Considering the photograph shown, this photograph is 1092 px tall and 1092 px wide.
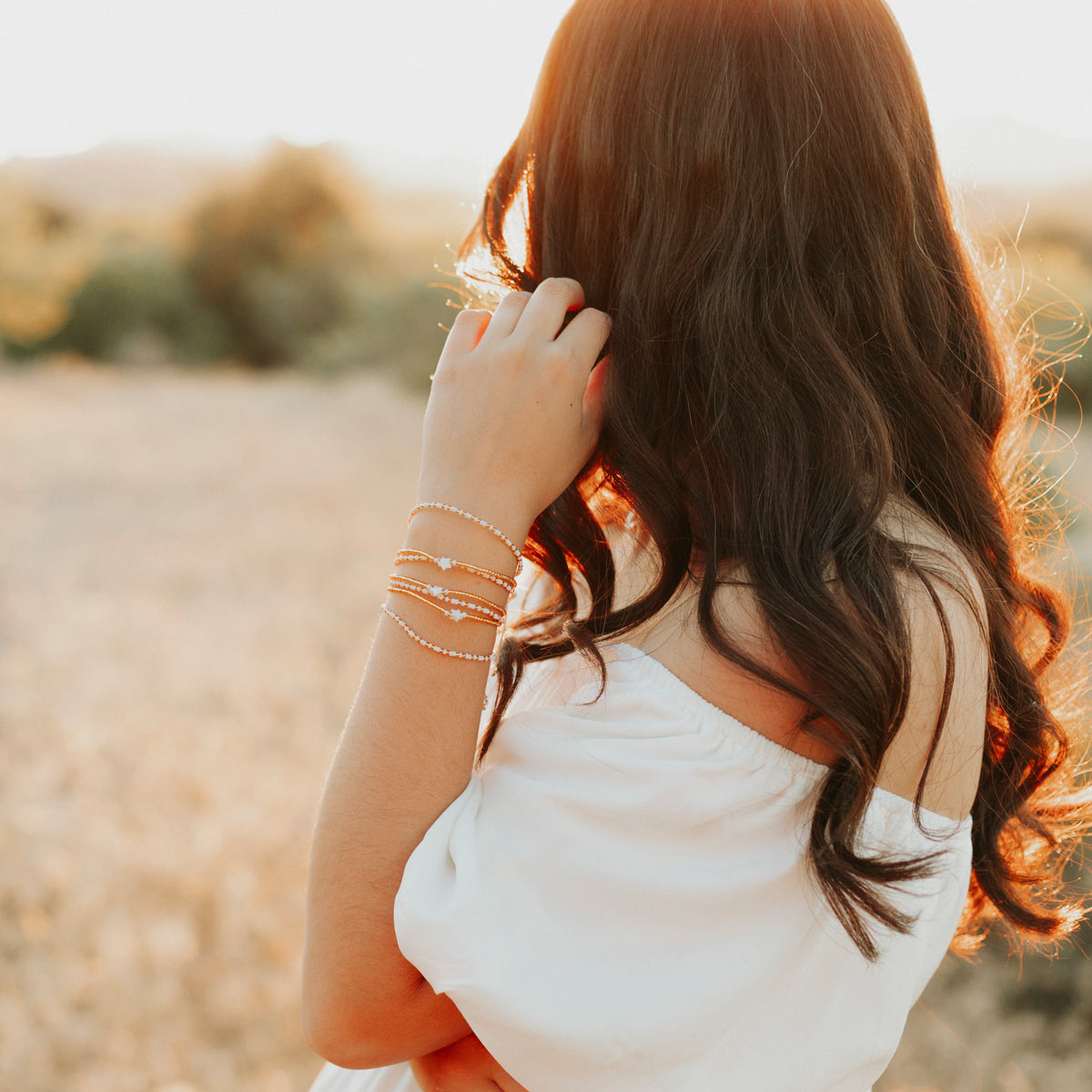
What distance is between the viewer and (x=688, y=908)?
3.26ft

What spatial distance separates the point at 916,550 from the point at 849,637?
6.1 inches

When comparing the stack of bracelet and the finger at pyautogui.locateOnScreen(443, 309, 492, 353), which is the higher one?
the finger at pyautogui.locateOnScreen(443, 309, 492, 353)

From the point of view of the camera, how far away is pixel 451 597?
3.52 ft

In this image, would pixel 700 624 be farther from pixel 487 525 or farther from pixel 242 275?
pixel 242 275

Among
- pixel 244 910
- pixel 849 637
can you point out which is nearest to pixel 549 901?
pixel 849 637

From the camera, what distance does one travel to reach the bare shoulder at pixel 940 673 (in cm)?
97

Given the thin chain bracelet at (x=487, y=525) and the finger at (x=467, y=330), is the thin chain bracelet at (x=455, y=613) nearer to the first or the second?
the thin chain bracelet at (x=487, y=525)

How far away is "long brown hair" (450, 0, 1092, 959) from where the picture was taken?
3.23 feet

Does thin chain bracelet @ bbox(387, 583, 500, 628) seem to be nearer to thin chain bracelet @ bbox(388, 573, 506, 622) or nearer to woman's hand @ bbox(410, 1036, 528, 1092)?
thin chain bracelet @ bbox(388, 573, 506, 622)

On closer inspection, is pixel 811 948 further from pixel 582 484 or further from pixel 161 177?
pixel 161 177

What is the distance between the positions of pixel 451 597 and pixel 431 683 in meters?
0.10

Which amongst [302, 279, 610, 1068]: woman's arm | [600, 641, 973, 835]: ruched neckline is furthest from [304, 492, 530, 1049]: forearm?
[600, 641, 973, 835]: ruched neckline

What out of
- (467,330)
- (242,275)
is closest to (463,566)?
(467,330)

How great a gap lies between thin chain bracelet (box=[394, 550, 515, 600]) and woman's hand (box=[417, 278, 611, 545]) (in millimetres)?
62
